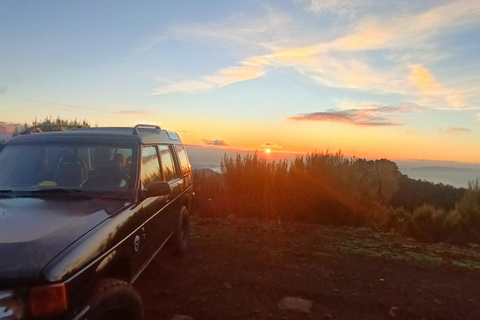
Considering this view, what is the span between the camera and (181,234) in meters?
6.01

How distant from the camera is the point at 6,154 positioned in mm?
4355

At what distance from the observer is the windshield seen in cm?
382

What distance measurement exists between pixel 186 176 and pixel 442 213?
22.9 ft

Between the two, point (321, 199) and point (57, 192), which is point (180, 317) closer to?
point (57, 192)

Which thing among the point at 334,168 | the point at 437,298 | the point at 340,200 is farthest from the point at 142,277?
the point at 334,168

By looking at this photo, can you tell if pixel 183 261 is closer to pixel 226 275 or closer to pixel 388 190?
pixel 226 275

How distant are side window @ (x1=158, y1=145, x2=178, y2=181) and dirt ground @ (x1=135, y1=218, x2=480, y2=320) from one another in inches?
52.7

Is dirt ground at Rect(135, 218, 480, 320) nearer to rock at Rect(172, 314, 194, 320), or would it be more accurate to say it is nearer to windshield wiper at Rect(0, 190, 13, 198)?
rock at Rect(172, 314, 194, 320)

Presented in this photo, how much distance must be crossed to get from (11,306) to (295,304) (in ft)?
10.5

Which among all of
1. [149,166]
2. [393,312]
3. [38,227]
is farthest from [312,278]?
[38,227]

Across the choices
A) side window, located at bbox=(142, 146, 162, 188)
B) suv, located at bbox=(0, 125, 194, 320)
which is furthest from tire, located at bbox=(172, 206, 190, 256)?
side window, located at bbox=(142, 146, 162, 188)

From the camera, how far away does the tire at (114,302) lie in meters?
2.62

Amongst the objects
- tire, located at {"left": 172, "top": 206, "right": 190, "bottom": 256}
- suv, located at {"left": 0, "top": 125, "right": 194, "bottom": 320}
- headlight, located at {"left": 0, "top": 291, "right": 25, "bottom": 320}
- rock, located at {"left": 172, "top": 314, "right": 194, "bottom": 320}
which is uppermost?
suv, located at {"left": 0, "top": 125, "right": 194, "bottom": 320}

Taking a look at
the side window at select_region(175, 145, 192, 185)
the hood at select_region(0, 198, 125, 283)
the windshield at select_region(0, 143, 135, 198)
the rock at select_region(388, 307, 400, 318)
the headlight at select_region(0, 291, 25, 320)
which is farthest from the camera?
the side window at select_region(175, 145, 192, 185)
